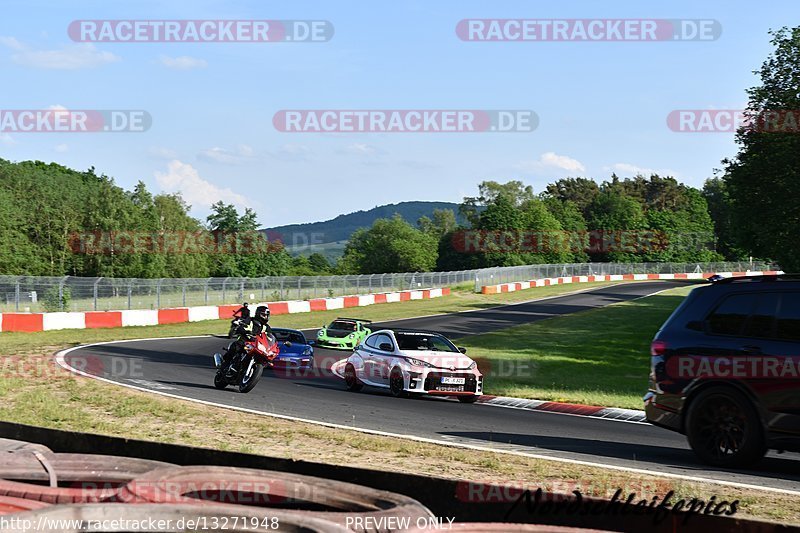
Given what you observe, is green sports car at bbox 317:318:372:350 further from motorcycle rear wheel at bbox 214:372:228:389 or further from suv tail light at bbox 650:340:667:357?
suv tail light at bbox 650:340:667:357

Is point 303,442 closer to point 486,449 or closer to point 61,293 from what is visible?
point 486,449

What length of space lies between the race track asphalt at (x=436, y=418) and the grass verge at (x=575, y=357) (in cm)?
200

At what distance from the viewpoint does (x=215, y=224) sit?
Result: 12175 cm

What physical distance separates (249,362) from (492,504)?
1252 centimetres

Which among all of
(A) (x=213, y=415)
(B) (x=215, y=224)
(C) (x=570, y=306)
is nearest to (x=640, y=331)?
(C) (x=570, y=306)

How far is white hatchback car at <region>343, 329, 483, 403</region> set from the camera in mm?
16891

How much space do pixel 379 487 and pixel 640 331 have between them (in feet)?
111

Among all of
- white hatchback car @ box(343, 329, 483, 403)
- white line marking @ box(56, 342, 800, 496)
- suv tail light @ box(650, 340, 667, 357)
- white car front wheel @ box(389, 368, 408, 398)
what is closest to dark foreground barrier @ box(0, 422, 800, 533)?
white line marking @ box(56, 342, 800, 496)

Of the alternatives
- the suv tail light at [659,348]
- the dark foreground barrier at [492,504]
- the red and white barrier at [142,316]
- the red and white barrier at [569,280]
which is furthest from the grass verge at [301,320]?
the dark foreground barrier at [492,504]

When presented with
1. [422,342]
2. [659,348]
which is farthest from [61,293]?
[659,348]

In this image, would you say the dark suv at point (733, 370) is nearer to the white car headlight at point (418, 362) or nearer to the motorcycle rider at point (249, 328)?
the white car headlight at point (418, 362)

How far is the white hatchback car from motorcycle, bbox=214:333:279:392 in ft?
6.99

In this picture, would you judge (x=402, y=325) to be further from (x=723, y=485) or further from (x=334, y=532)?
(x=334, y=532)

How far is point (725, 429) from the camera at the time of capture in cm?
946
